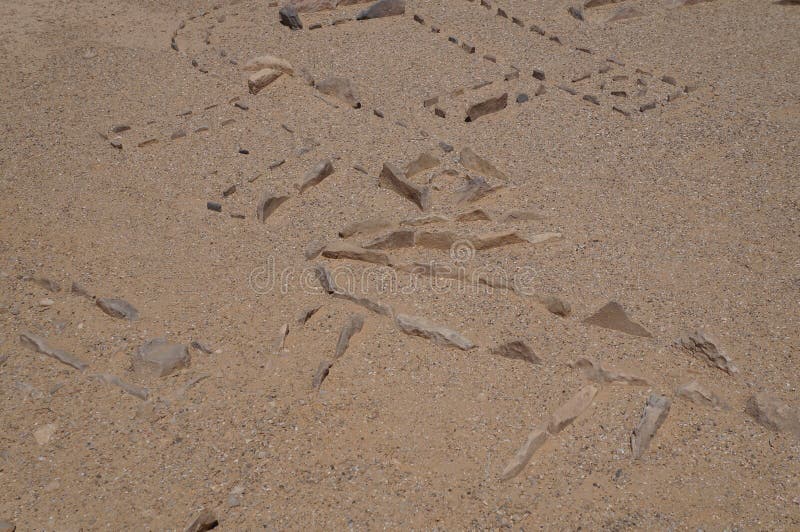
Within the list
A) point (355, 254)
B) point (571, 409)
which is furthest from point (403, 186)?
point (571, 409)

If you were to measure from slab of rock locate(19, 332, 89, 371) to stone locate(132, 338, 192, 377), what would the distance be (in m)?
0.32

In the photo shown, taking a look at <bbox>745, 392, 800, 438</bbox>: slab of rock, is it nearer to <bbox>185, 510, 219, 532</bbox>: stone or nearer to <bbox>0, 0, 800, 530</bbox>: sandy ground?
<bbox>0, 0, 800, 530</bbox>: sandy ground

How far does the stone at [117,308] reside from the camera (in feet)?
15.2

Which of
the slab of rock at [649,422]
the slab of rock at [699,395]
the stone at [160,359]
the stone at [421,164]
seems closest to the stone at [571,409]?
the slab of rock at [649,422]

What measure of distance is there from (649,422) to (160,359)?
113 inches

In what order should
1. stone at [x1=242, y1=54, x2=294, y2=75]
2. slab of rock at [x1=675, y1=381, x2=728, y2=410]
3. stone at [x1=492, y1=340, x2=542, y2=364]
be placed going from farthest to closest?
1. stone at [x1=242, y1=54, x2=294, y2=75]
2. stone at [x1=492, y1=340, x2=542, y2=364]
3. slab of rock at [x1=675, y1=381, x2=728, y2=410]

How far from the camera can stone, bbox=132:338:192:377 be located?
4219 mm

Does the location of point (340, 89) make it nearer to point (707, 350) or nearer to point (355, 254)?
point (355, 254)

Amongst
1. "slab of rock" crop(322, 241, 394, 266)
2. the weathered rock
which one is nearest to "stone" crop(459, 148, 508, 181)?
"slab of rock" crop(322, 241, 394, 266)

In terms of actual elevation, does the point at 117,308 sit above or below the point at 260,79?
below

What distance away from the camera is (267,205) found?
19.3 feet

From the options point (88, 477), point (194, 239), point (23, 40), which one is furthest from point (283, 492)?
point (23, 40)

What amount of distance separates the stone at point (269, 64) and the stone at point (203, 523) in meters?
5.93

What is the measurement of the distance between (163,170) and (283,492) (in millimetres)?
3992
